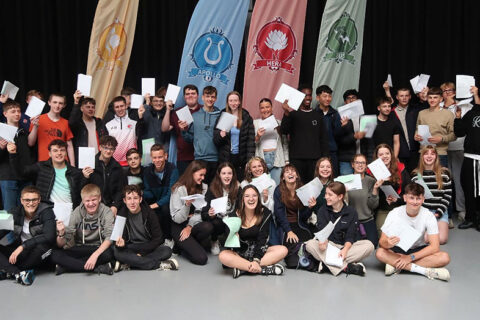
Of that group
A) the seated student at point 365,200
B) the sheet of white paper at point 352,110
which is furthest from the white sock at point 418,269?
the sheet of white paper at point 352,110

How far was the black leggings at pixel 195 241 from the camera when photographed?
4.47m

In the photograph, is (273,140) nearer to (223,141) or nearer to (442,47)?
(223,141)

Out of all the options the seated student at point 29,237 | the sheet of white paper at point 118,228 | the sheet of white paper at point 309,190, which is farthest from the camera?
the sheet of white paper at point 309,190

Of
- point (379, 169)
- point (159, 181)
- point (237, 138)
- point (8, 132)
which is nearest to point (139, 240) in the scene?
point (159, 181)

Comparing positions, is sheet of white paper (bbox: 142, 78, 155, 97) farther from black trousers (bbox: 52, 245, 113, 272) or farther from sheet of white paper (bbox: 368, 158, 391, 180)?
sheet of white paper (bbox: 368, 158, 391, 180)

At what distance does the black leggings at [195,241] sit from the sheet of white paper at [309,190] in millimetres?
890

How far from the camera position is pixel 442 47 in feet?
23.3

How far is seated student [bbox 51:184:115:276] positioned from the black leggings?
2.22ft

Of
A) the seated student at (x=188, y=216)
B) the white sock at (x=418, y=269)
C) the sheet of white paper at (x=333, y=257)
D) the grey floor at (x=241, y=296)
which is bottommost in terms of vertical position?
the grey floor at (x=241, y=296)

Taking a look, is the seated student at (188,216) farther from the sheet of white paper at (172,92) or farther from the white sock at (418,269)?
the white sock at (418,269)

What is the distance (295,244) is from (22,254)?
2.23 metres

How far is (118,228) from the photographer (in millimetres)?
4117

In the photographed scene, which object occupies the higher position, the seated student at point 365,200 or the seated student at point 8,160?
the seated student at point 8,160

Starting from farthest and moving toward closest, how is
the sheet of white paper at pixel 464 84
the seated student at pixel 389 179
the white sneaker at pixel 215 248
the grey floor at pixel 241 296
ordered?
1. the sheet of white paper at pixel 464 84
2. the seated student at pixel 389 179
3. the white sneaker at pixel 215 248
4. the grey floor at pixel 241 296
